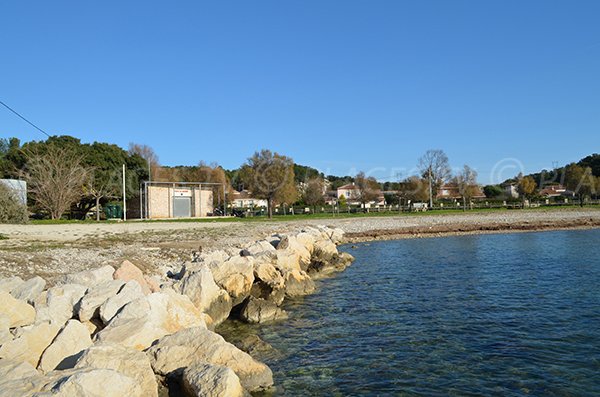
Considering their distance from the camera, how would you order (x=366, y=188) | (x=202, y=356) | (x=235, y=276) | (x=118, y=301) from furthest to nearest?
(x=366, y=188), (x=235, y=276), (x=118, y=301), (x=202, y=356)

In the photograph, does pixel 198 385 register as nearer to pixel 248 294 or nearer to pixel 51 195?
pixel 248 294

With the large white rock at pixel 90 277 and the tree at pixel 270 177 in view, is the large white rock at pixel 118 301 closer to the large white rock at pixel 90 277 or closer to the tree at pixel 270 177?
the large white rock at pixel 90 277

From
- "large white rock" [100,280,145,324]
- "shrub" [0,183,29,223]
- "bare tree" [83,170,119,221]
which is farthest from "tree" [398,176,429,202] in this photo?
"large white rock" [100,280,145,324]

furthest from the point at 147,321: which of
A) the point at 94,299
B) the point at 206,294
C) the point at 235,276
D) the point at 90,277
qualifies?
the point at 235,276

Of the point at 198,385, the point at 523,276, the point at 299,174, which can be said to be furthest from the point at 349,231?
the point at 299,174

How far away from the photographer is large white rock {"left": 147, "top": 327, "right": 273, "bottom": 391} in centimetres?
686

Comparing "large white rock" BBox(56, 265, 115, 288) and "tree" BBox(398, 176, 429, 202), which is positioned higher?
"tree" BBox(398, 176, 429, 202)

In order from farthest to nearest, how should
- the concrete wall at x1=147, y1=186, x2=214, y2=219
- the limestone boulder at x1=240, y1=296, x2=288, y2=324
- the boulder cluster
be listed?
the concrete wall at x1=147, y1=186, x2=214, y2=219, the limestone boulder at x1=240, y1=296, x2=288, y2=324, the boulder cluster

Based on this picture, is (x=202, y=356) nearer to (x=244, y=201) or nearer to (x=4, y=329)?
(x=4, y=329)

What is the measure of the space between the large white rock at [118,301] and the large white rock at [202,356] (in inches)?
47.3

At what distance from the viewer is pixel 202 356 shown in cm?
701

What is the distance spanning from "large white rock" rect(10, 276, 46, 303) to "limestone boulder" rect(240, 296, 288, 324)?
180 inches

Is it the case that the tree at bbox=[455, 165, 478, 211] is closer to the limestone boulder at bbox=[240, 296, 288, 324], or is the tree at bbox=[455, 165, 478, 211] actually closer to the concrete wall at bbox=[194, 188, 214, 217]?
the concrete wall at bbox=[194, 188, 214, 217]

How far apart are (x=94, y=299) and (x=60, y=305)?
593 millimetres
